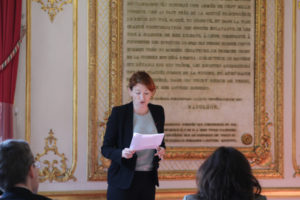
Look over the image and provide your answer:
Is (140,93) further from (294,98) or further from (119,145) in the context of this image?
(294,98)

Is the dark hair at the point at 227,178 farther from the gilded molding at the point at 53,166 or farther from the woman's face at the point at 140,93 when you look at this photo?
the gilded molding at the point at 53,166

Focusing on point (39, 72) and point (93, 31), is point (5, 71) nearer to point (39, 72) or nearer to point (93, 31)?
point (39, 72)

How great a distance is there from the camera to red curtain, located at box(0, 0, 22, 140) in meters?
3.44

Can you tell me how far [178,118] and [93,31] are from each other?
4.11 ft

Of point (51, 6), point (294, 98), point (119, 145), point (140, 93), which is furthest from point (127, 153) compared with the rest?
point (294, 98)

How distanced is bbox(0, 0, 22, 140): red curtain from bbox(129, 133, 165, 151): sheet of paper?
1.45m

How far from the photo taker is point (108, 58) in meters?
3.72

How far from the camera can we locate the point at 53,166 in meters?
3.62

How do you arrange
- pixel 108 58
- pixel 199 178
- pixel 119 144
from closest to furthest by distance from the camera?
pixel 199 178, pixel 119 144, pixel 108 58

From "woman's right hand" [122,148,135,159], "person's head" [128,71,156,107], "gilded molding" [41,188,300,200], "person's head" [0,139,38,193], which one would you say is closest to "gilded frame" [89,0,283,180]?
"gilded molding" [41,188,300,200]

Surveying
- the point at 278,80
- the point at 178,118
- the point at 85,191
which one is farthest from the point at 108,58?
the point at 278,80

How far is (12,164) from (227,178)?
3.10ft

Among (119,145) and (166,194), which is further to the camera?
(166,194)

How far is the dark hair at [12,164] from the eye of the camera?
1.60 metres
